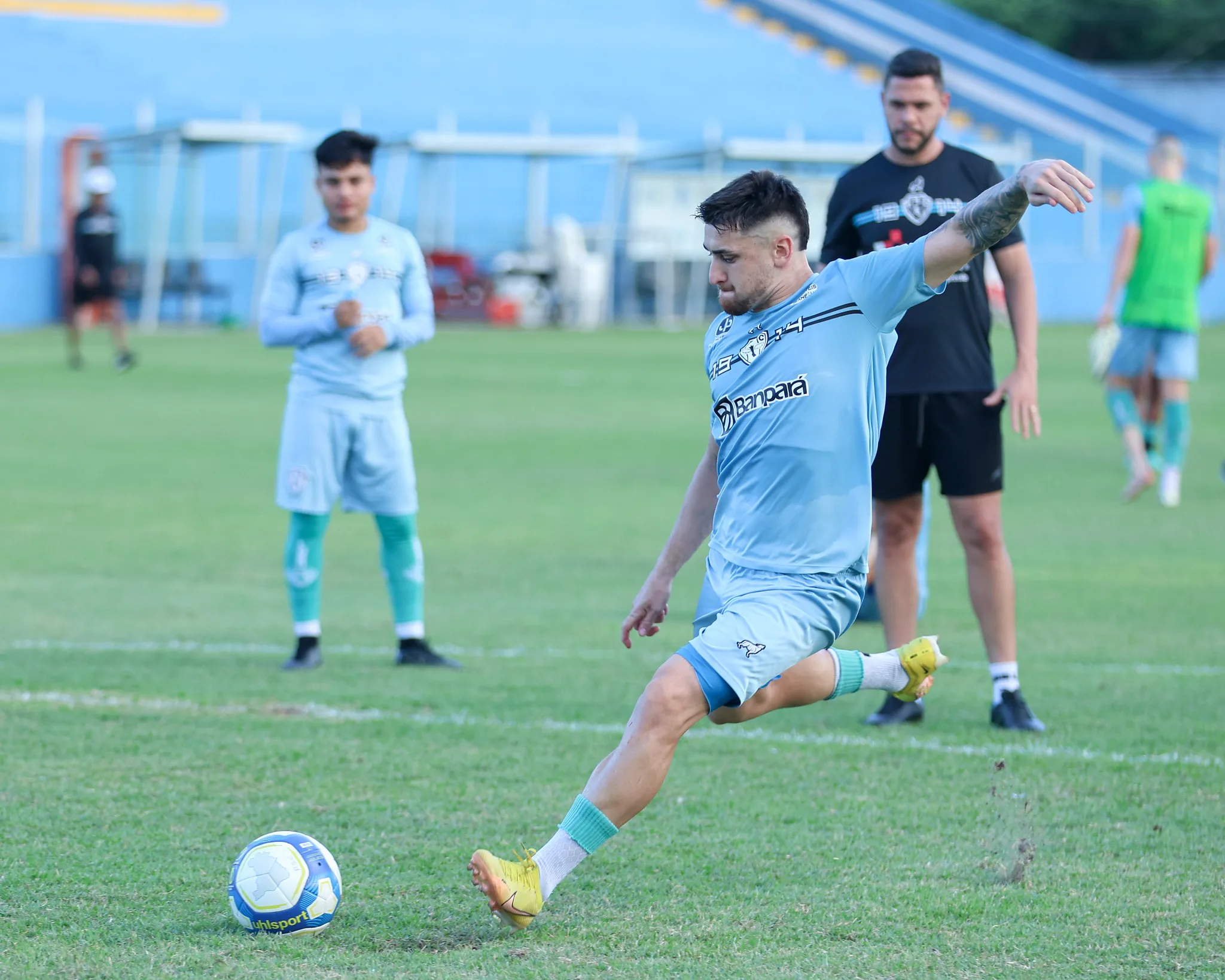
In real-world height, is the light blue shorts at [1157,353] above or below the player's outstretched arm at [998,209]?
below

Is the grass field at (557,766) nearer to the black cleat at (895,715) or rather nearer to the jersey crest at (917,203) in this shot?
the black cleat at (895,715)

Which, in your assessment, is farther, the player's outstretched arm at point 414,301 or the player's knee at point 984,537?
the player's outstretched arm at point 414,301

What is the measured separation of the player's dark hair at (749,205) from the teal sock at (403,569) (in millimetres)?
3429

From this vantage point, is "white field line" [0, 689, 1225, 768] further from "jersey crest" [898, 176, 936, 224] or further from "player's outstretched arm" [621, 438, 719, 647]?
"jersey crest" [898, 176, 936, 224]

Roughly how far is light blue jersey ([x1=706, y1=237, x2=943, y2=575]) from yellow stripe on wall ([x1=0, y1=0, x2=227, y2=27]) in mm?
38057

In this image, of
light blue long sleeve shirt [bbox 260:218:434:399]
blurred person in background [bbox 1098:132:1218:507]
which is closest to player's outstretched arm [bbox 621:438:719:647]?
light blue long sleeve shirt [bbox 260:218:434:399]

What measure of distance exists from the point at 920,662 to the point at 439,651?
11.4 ft

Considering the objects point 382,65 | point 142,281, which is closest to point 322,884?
point 142,281

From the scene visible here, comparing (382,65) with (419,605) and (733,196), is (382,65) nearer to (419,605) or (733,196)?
(419,605)

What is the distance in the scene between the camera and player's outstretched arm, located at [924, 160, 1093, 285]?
3.86 meters

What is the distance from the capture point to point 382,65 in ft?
134

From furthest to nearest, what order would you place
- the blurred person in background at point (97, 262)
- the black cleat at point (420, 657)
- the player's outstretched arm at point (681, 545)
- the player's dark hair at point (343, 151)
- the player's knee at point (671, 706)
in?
the blurred person in background at point (97, 262) → the black cleat at point (420, 657) → the player's dark hair at point (343, 151) → the player's outstretched arm at point (681, 545) → the player's knee at point (671, 706)

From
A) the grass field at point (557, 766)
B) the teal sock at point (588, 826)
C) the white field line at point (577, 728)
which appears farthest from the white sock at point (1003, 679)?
the teal sock at point (588, 826)

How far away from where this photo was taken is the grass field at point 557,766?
4.00m
